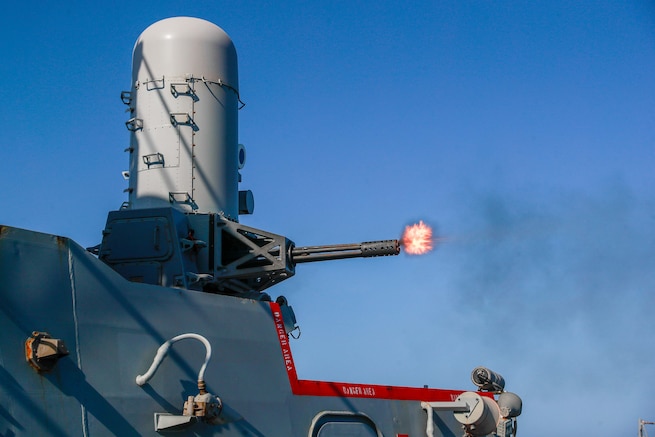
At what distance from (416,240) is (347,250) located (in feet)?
3.82

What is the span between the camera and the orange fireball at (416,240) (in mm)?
14352

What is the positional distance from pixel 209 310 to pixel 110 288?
1.24 metres

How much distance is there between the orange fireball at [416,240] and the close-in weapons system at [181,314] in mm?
560

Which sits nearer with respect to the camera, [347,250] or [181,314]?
[181,314]

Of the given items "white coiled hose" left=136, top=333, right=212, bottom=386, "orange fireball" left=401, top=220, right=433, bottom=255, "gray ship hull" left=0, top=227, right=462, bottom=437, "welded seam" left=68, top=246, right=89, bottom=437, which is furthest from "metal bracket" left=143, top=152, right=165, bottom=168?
"welded seam" left=68, top=246, right=89, bottom=437

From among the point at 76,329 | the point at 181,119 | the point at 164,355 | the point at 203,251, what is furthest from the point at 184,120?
the point at 76,329

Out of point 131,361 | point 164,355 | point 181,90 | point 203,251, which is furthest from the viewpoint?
point 181,90

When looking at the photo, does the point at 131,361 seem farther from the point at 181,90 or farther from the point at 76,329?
the point at 181,90

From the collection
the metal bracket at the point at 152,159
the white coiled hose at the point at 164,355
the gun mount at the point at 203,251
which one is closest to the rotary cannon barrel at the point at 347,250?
the gun mount at the point at 203,251

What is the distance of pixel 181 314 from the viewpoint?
27.6 ft

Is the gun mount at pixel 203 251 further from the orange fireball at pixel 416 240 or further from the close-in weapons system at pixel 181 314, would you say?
the orange fireball at pixel 416 240

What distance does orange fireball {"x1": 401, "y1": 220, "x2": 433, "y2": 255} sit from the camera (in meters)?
14.4

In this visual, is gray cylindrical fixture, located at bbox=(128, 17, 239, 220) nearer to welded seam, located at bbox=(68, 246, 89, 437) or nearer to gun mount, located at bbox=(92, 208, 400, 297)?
gun mount, located at bbox=(92, 208, 400, 297)

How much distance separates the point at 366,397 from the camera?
1005cm
